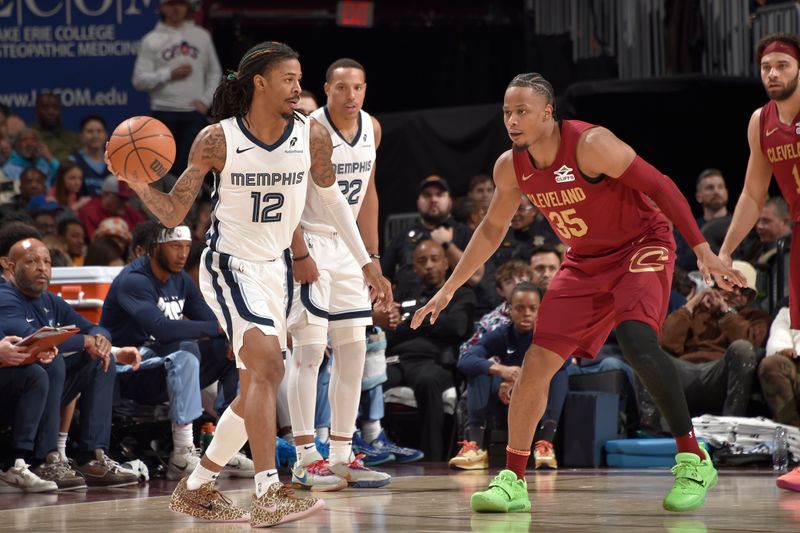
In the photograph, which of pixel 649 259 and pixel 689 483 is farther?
pixel 649 259

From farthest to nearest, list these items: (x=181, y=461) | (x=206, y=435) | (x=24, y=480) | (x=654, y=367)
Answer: (x=206, y=435), (x=181, y=461), (x=24, y=480), (x=654, y=367)

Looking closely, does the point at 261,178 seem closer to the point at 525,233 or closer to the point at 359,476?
the point at 359,476

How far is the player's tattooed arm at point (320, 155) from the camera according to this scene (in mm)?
5266

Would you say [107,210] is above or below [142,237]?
above

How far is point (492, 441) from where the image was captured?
26.6 ft

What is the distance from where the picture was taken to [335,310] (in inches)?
252

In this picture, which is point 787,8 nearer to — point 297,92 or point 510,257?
point 510,257

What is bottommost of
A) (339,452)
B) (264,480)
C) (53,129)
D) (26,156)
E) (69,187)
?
(339,452)

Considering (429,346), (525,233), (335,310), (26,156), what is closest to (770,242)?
(525,233)

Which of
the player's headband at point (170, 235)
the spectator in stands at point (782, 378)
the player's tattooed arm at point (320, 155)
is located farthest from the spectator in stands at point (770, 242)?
the player's tattooed arm at point (320, 155)

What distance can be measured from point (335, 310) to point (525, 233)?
3.64 metres

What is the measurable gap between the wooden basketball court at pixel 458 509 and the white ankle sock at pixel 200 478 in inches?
6.1

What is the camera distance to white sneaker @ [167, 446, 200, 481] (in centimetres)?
727

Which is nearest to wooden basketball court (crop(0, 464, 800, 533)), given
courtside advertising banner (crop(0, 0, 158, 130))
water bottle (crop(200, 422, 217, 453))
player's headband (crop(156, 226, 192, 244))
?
water bottle (crop(200, 422, 217, 453))
